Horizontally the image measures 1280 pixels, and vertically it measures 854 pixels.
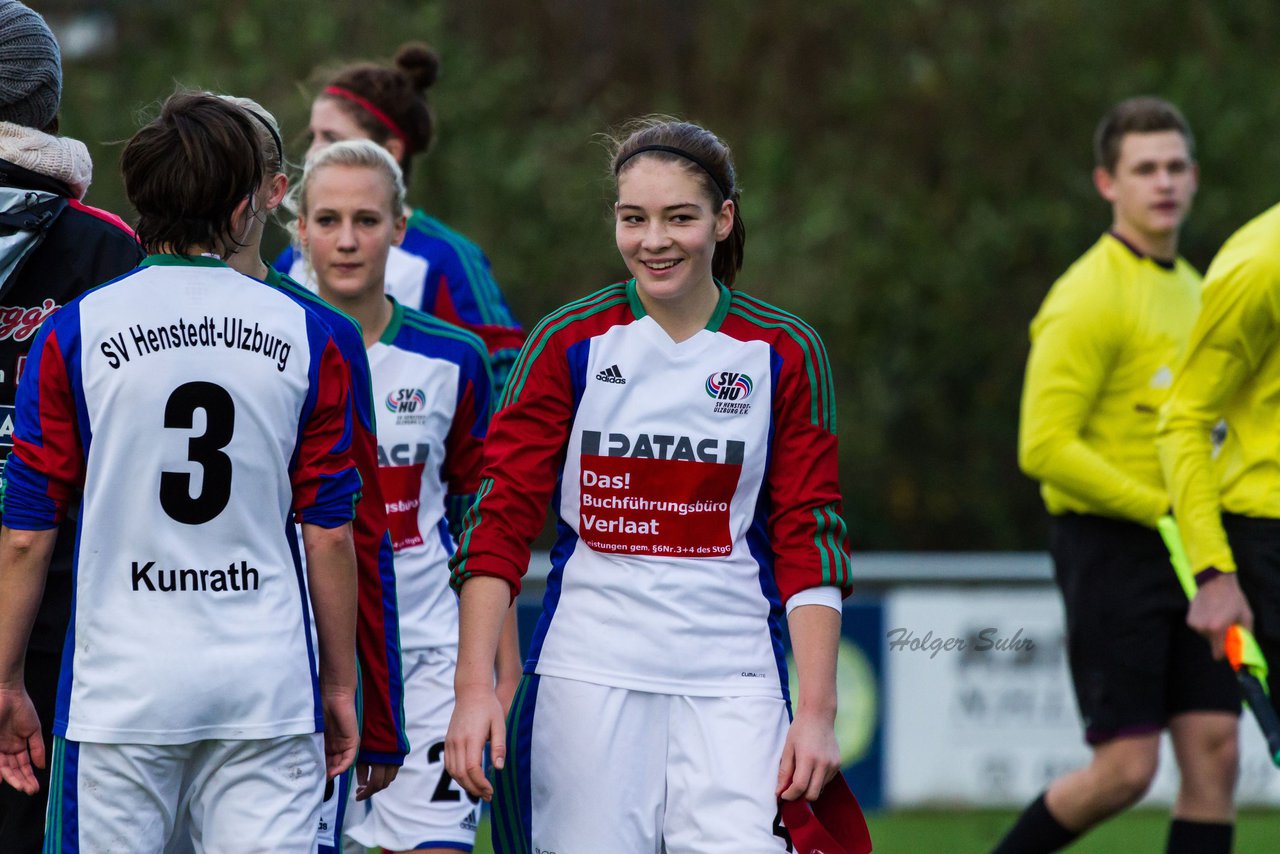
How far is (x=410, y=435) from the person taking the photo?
4.62 metres

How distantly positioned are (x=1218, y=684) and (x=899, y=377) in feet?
28.7

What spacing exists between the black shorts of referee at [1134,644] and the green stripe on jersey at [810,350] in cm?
247

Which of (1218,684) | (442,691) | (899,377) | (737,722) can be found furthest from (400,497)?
(899,377)

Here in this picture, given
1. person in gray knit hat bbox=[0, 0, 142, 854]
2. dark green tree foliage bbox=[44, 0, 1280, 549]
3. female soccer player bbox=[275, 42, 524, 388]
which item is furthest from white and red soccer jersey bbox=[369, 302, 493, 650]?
dark green tree foliage bbox=[44, 0, 1280, 549]

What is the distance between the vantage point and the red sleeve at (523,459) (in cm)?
343

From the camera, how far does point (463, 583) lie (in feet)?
11.2

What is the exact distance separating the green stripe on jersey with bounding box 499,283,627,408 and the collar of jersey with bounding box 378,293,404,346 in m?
1.19

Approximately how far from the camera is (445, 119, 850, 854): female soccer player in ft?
11.1

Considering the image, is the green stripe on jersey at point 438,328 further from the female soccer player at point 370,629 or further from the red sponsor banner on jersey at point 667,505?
the red sponsor banner on jersey at point 667,505

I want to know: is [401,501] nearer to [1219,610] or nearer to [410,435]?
[410,435]

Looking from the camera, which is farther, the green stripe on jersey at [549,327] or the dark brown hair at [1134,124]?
the dark brown hair at [1134,124]

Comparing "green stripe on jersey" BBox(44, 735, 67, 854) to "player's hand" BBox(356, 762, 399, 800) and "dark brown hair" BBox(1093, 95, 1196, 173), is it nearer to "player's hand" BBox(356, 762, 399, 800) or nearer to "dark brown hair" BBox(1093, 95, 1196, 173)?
"player's hand" BBox(356, 762, 399, 800)

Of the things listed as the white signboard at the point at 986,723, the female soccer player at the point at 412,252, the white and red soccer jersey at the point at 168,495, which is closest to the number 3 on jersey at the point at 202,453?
the white and red soccer jersey at the point at 168,495

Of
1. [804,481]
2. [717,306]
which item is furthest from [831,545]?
[717,306]
